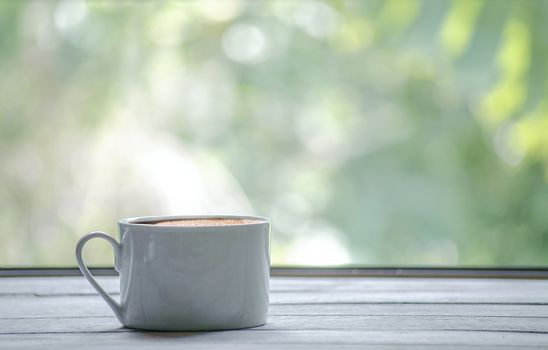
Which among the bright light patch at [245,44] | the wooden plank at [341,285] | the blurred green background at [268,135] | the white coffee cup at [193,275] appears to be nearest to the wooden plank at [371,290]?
the wooden plank at [341,285]

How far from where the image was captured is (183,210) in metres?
2.94

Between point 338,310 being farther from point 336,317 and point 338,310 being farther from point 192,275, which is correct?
point 192,275

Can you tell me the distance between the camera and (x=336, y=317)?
1.84 ft

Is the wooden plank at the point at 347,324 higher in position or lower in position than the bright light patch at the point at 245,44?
lower

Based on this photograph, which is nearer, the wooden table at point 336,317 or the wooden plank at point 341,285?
the wooden table at point 336,317

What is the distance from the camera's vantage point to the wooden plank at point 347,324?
1.70 ft

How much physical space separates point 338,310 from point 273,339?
112 millimetres

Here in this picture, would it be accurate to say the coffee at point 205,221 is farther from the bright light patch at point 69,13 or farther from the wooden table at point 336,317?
the bright light patch at point 69,13

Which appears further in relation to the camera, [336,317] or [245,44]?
[245,44]

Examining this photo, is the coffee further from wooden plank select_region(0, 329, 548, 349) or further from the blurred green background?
the blurred green background

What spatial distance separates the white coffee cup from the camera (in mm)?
501

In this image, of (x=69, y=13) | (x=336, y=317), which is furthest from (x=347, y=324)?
(x=69, y=13)

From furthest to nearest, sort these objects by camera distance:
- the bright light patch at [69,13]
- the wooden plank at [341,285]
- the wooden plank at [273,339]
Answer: the bright light patch at [69,13] < the wooden plank at [341,285] < the wooden plank at [273,339]

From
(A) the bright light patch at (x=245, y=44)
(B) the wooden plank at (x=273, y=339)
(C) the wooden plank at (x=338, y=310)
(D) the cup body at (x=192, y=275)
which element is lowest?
(C) the wooden plank at (x=338, y=310)
